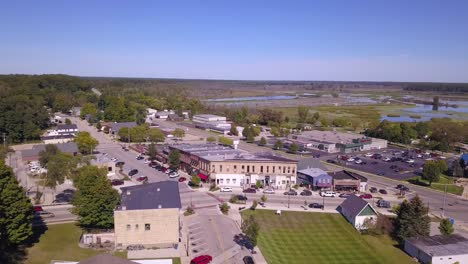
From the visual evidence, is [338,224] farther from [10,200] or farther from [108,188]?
[10,200]

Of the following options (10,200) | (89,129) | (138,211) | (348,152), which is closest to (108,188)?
(138,211)

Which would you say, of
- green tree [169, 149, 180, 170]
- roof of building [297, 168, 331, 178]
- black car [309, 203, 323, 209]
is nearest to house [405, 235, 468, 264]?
black car [309, 203, 323, 209]

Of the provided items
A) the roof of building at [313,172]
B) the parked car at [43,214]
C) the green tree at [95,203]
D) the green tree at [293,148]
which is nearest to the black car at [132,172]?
the parked car at [43,214]

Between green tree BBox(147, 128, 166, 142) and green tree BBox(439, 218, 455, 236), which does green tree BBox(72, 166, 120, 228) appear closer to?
green tree BBox(439, 218, 455, 236)

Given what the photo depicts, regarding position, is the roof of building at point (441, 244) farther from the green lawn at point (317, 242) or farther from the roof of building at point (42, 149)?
the roof of building at point (42, 149)

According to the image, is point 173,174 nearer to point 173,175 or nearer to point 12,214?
point 173,175

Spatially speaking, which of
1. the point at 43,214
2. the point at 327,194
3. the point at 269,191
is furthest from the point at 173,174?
the point at 327,194
